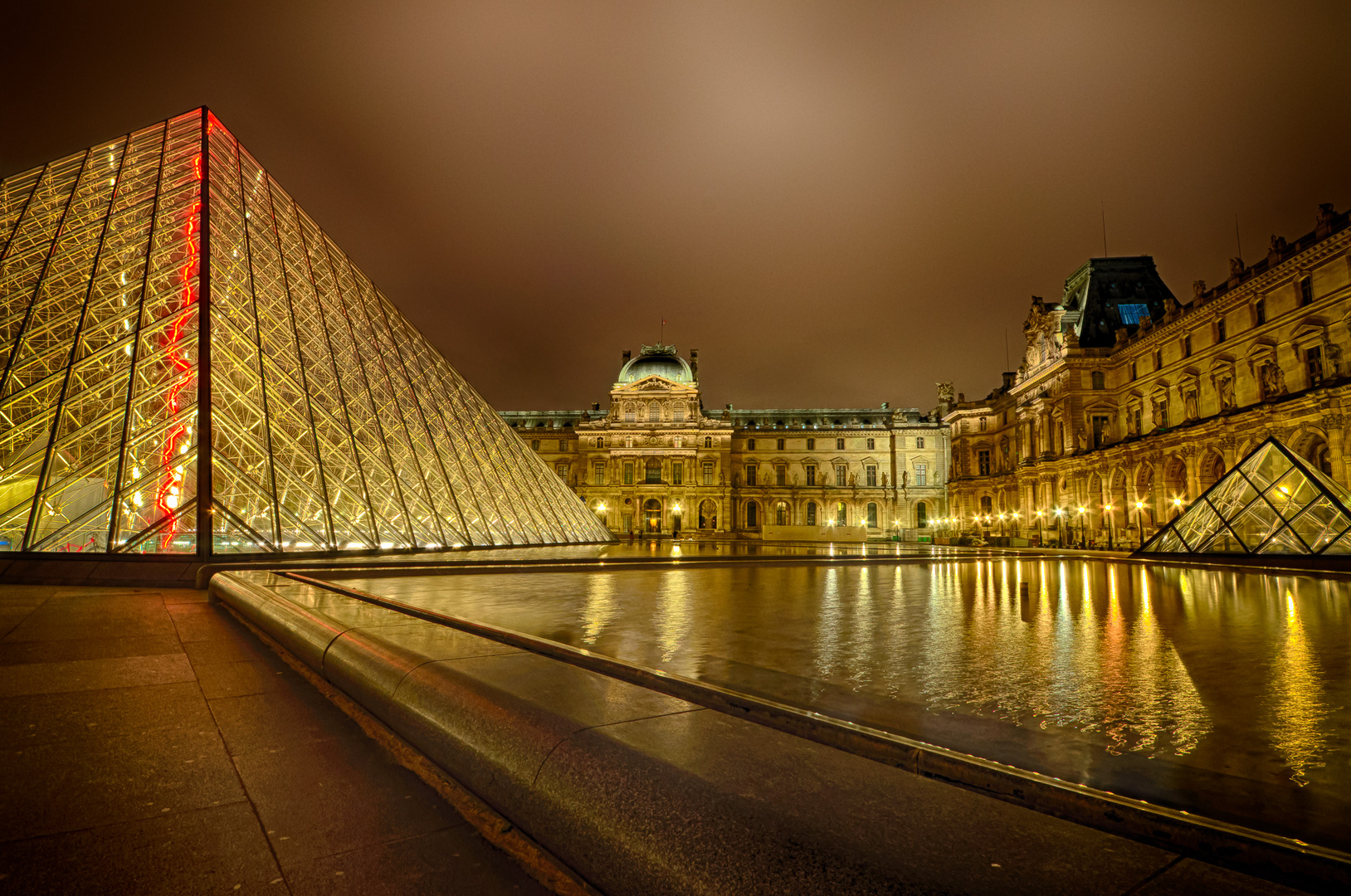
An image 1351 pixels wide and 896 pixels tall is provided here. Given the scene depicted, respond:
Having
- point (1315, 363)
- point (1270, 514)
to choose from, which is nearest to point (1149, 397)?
point (1315, 363)

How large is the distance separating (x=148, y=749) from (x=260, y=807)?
99 centimetres

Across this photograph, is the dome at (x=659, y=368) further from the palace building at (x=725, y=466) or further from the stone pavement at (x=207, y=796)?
the stone pavement at (x=207, y=796)

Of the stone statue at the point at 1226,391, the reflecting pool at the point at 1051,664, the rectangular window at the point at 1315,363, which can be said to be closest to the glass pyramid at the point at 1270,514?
the reflecting pool at the point at 1051,664

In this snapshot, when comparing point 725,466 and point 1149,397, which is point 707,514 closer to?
point 725,466

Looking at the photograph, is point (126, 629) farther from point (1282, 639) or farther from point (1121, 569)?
point (1121, 569)

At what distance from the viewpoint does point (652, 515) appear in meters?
63.6

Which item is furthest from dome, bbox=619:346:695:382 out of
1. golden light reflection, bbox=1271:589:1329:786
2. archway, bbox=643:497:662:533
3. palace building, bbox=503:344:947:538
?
golden light reflection, bbox=1271:589:1329:786

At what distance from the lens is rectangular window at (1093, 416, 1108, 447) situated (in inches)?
1575

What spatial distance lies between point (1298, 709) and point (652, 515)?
60332 millimetres

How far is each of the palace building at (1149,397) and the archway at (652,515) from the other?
2547 centimetres

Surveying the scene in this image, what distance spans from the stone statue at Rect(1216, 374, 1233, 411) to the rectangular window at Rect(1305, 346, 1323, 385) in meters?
4.30

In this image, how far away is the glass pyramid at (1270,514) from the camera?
16.8 m

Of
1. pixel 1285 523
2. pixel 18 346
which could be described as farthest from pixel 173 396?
pixel 1285 523

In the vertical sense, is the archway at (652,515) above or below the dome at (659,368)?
below
